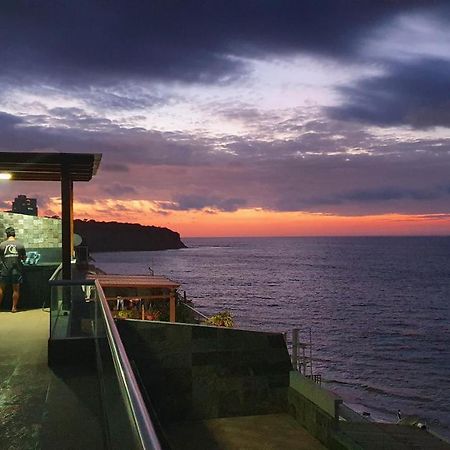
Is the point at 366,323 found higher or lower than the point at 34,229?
lower

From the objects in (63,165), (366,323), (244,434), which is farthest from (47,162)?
(366,323)

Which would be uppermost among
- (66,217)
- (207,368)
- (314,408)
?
(66,217)

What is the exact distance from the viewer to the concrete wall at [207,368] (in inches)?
531

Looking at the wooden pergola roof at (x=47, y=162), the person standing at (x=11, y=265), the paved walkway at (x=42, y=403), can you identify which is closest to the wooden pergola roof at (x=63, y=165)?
the wooden pergola roof at (x=47, y=162)

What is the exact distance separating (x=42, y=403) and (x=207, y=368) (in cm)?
832

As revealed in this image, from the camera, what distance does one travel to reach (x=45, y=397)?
5930 millimetres

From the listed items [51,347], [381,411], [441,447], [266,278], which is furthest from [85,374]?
[266,278]

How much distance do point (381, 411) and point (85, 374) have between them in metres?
29.8

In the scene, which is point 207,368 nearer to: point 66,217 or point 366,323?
point 66,217

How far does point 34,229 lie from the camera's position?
55.2ft

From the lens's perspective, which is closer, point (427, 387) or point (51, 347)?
point (51, 347)

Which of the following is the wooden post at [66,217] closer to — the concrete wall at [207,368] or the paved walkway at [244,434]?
the concrete wall at [207,368]

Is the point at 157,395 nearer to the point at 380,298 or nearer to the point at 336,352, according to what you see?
the point at 336,352

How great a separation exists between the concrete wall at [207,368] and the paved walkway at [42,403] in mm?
5133
